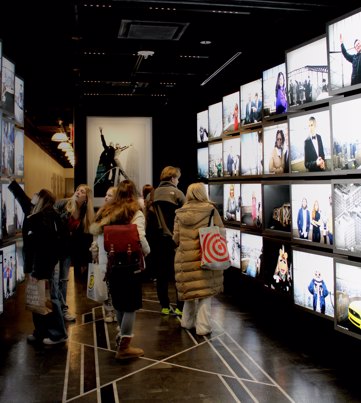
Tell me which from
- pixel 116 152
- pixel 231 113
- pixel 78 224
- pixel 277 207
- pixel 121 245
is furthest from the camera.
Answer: pixel 116 152

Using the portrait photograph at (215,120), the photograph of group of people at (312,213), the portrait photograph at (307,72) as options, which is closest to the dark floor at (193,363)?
the photograph of group of people at (312,213)

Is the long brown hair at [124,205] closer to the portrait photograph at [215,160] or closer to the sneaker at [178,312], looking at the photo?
the sneaker at [178,312]

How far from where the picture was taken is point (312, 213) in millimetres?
4664

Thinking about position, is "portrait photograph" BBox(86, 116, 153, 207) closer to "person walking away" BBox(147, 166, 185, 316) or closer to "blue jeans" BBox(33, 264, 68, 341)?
"person walking away" BBox(147, 166, 185, 316)

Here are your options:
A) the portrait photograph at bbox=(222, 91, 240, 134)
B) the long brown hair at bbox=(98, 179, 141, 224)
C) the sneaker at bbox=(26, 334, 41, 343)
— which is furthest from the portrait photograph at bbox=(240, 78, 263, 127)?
the sneaker at bbox=(26, 334, 41, 343)

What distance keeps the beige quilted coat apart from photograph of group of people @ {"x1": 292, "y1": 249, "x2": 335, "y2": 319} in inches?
33.5

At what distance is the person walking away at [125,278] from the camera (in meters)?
4.34

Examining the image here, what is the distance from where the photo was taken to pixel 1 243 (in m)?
5.28

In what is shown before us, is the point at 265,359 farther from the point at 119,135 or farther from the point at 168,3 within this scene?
the point at 119,135

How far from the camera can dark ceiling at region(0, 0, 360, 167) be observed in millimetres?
4641

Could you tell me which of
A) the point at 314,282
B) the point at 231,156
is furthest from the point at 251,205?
the point at 314,282

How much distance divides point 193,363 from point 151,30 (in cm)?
357

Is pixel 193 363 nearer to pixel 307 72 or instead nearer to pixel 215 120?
pixel 307 72

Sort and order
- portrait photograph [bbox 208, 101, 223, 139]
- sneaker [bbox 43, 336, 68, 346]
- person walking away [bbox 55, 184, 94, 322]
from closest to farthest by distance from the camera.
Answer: sneaker [bbox 43, 336, 68, 346] < person walking away [bbox 55, 184, 94, 322] < portrait photograph [bbox 208, 101, 223, 139]
